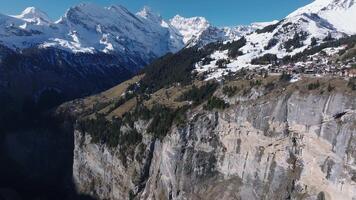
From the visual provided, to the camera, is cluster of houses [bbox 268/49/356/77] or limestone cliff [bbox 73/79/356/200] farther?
cluster of houses [bbox 268/49/356/77]

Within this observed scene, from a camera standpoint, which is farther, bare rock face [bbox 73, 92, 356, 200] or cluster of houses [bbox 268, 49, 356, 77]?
cluster of houses [bbox 268, 49, 356, 77]

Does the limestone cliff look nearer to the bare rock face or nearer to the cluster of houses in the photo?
the bare rock face

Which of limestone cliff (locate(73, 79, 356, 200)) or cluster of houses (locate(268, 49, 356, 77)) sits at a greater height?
cluster of houses (locate(268, 49, 356, 77))

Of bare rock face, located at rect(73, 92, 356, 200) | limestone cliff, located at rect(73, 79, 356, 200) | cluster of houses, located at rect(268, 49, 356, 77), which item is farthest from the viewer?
cluster of houses, located at rect(268, 49, 356, 77)

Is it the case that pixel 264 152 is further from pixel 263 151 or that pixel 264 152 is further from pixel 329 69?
pixel 329 69

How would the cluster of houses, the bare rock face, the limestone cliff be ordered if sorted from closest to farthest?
the bare rock face, the limestone cliff, the cluster of houses

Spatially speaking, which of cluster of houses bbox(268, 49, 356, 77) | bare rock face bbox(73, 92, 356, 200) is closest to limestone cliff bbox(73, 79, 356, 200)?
bare rock face bbox(73, 92, 356, 200)

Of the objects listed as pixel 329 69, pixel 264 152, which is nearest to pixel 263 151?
pixel 264 152

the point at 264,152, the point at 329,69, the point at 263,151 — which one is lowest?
the point at 264,152
